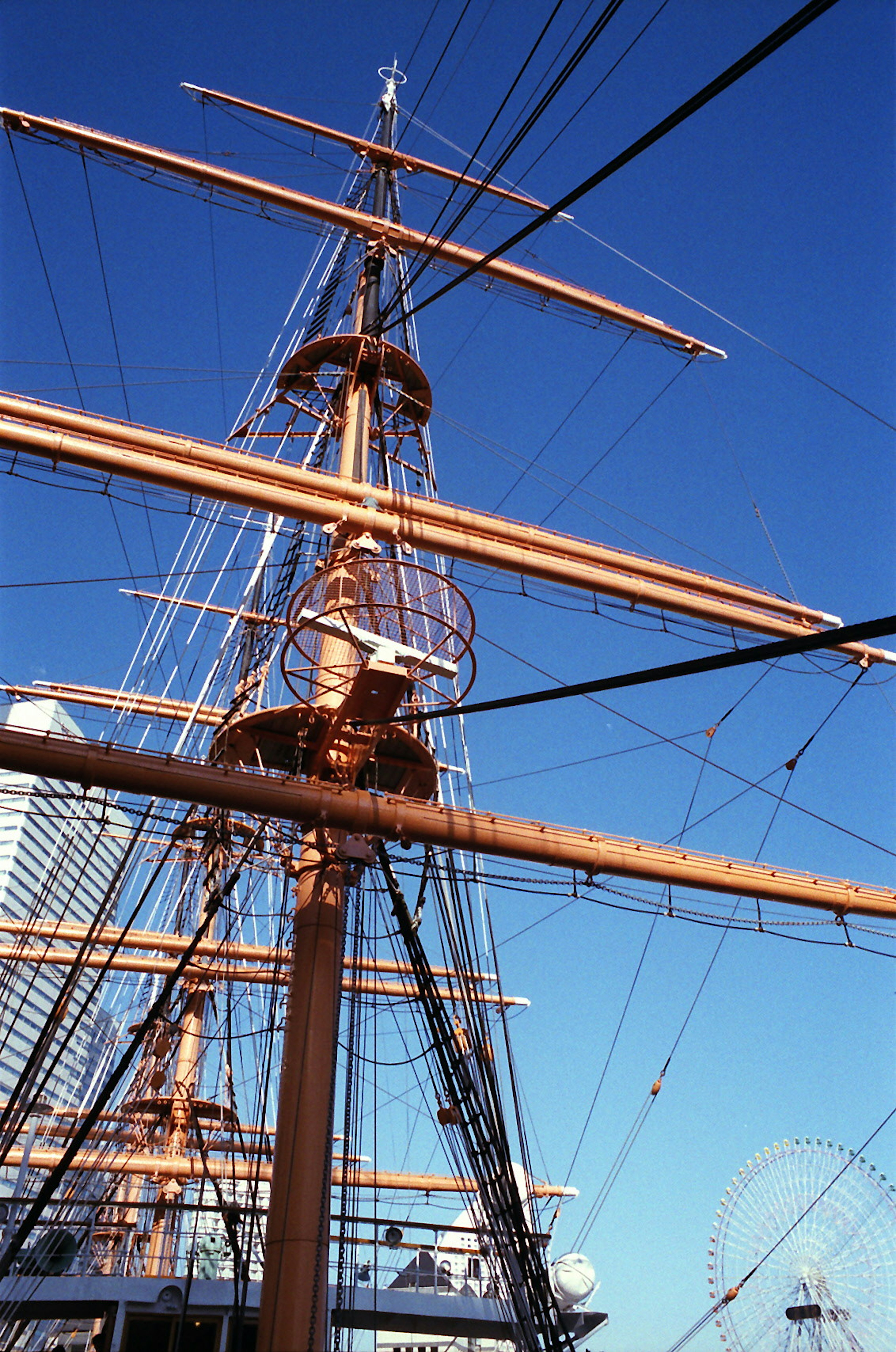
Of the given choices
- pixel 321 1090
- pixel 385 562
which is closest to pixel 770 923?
pixel 321 1090

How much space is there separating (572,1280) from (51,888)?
45.7 ft

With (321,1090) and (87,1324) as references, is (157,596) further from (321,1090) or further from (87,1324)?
(321,1090)

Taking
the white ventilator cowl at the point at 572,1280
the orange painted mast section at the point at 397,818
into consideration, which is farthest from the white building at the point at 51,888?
the white ventilator cowl at the point at 572,1280

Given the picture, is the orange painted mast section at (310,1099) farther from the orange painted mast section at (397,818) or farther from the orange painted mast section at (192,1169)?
the orange painted mast section at (192,1169)

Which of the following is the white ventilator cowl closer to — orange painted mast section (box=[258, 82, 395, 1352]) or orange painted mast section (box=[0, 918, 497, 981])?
Result: orange painted mast section (box=[0, 918, 497, 981])

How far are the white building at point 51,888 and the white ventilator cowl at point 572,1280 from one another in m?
10.0

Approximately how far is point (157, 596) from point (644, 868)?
70.9 feet

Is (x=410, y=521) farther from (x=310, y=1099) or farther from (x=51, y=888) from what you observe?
(x=310, y=1099)

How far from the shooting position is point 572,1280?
20859mm

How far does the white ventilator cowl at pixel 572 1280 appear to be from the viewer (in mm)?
20656

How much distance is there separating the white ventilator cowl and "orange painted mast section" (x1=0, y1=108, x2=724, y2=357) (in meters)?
18.2

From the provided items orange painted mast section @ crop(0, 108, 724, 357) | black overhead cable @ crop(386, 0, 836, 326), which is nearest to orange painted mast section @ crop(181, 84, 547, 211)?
orange painted mast section @ crop(0, 108, 724, 357)

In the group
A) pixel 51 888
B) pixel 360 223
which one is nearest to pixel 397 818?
pixel 51 888

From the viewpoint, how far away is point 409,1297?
1800 centimetres
